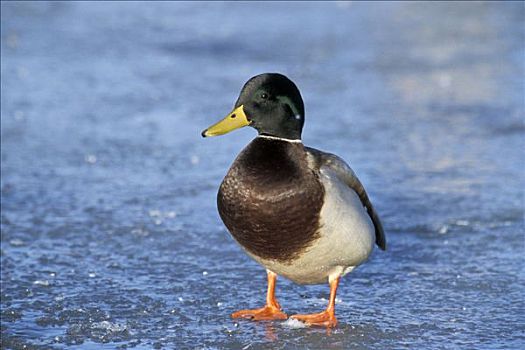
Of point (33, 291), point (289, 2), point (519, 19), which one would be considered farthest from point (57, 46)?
point (33, 291)

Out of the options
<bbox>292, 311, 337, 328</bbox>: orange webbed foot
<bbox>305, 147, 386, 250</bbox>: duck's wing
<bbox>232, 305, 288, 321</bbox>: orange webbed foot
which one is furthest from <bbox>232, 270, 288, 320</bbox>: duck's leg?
<bbox>305, 147, 386, 250</bbox>: duck's wing

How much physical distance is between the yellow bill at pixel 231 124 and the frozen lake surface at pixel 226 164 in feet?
2.50

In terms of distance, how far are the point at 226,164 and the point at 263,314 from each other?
249cm

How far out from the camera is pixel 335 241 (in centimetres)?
394

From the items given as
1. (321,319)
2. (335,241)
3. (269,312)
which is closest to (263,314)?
(269,312)

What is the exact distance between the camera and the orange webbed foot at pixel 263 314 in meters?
4.13

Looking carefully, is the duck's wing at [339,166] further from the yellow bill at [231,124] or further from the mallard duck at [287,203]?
the yellow bill at [231,124]

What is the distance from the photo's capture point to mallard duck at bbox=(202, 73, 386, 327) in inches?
152

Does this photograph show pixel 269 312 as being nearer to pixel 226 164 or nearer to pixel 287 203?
pixel 287 203

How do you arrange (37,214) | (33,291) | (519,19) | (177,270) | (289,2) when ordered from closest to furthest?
(33,291) < (177,270) < (37,214) < (519,19) < (289,2)

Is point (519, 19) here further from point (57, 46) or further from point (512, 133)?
point (57, 46)

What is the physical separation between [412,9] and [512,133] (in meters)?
4.36

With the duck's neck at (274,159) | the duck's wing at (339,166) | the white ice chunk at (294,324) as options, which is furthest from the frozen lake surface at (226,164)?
the duck's neck at (274,159)

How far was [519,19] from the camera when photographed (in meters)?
10.6
